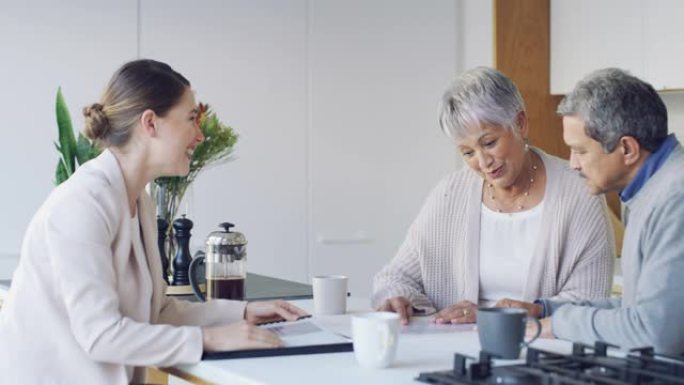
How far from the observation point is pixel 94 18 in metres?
4.20

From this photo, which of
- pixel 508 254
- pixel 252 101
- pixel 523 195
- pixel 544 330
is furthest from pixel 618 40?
pixel 544 330

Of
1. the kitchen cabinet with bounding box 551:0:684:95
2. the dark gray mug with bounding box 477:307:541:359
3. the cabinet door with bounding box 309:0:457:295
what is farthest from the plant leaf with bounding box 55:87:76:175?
the kitchen cabinet with bounding box 551:0:684:95

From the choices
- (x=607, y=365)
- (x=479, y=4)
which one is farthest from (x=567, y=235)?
(x=479, y=4)

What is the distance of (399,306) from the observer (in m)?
2.28

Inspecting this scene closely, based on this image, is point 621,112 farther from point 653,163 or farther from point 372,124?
point 372,124

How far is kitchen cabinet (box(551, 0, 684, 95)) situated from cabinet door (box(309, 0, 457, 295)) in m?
0.51

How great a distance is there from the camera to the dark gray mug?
170cm

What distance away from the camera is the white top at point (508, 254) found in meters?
2.51

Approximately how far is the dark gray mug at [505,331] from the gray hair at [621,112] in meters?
0.43

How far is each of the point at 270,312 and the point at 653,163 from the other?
2.69 feet

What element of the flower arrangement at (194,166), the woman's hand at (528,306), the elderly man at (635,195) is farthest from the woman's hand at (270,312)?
the flower arrangement at (194,166)

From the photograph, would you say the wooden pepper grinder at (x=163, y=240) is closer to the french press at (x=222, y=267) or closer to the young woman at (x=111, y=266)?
the french press at (x=222, y=267)

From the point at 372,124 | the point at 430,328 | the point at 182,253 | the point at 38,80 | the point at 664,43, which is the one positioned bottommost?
the point at 430,328

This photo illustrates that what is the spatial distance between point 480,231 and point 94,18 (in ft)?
7.31
